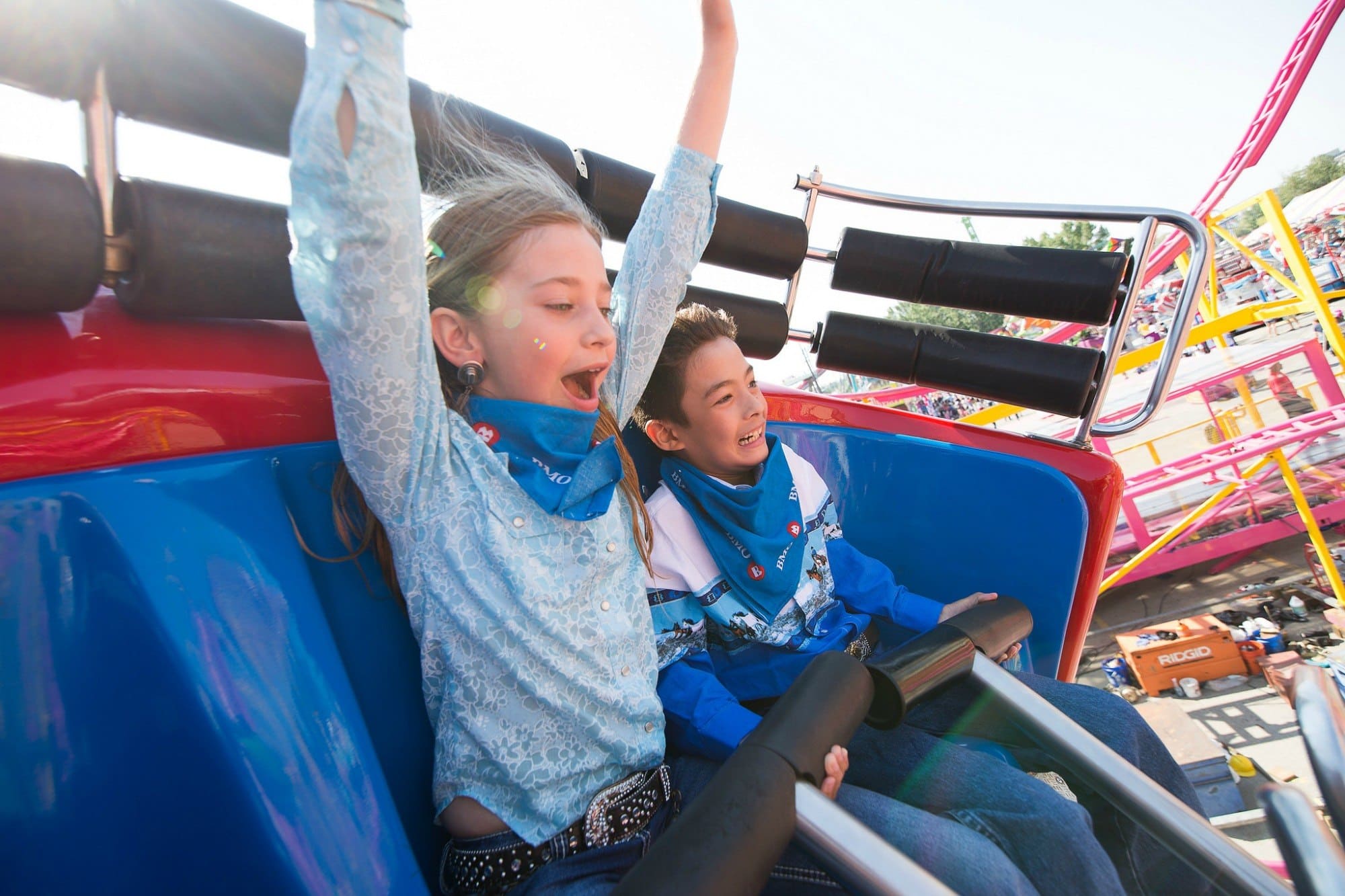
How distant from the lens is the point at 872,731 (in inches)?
31.5

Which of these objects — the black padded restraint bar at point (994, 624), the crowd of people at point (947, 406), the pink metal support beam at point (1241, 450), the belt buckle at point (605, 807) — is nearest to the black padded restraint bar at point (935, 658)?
the black padded restraint bar at point (994, 624)

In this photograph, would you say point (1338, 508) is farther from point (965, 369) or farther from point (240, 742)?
point (240, 742)

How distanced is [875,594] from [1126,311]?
0.58 m

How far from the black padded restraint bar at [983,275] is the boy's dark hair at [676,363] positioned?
32 centimetres

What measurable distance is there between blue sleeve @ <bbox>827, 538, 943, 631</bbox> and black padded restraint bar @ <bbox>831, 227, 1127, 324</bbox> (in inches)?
17.9

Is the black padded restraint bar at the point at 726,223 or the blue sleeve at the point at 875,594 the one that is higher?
the black padded restraint bar at the point at 726,223

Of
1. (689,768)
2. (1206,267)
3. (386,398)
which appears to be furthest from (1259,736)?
(386,398)

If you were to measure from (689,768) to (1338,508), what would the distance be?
471 cm

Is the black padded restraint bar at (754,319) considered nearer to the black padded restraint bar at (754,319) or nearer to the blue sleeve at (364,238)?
the black padded restraint bar at (754,319)

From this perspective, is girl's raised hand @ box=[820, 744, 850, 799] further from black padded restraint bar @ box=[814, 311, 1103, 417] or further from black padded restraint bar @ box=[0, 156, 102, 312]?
black padded restraint bar @ box=[814, 311, 1103, 417]

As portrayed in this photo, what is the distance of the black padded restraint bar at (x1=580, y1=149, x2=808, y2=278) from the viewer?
95 centimetres

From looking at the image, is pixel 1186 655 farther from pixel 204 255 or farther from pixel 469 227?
pixel 204 255

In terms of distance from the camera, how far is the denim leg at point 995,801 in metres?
0.51

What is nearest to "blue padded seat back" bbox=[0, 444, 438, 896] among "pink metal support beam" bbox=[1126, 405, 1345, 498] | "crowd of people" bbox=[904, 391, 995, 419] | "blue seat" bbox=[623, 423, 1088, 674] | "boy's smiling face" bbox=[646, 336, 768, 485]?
"boy's smiling face" bbox=[646, 336, 768, 485]
